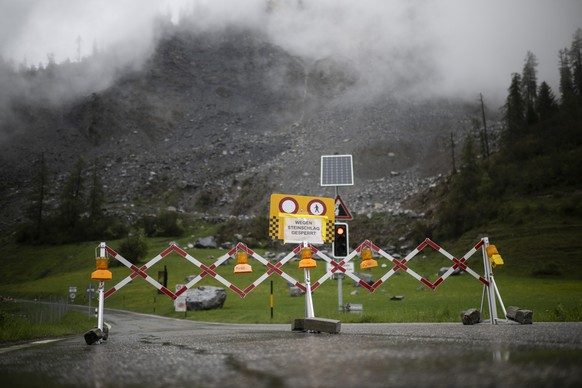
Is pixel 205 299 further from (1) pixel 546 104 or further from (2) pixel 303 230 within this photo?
(1) pixel 546 104

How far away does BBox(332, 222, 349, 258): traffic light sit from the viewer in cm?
1320

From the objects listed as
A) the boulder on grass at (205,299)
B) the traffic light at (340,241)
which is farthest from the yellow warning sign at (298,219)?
the boulder on grass at (205,299)

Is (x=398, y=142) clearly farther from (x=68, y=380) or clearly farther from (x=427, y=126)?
(x=68, y=380)

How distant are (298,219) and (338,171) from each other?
8788 mm

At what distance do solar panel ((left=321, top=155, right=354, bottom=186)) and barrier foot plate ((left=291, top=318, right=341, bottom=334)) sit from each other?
11.0m

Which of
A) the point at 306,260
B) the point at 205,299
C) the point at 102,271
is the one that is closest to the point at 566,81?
the point at 205,299

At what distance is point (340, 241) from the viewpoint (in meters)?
13.4

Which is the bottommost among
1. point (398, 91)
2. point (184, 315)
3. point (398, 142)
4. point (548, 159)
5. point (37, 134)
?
point (184, 315)

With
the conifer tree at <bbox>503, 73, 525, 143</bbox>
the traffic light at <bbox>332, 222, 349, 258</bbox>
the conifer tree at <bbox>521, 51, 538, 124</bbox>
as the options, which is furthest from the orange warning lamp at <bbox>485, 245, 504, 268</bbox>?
the conifer tree at <bbox>521, 51, 538, 124</bbox>

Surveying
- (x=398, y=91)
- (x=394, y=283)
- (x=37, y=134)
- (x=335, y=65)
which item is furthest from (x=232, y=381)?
(x=335, y=65)

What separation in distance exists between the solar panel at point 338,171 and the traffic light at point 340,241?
641 cm

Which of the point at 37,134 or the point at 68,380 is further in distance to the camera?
the point at 37,134

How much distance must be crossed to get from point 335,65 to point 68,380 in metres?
193

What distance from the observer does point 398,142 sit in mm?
120875
